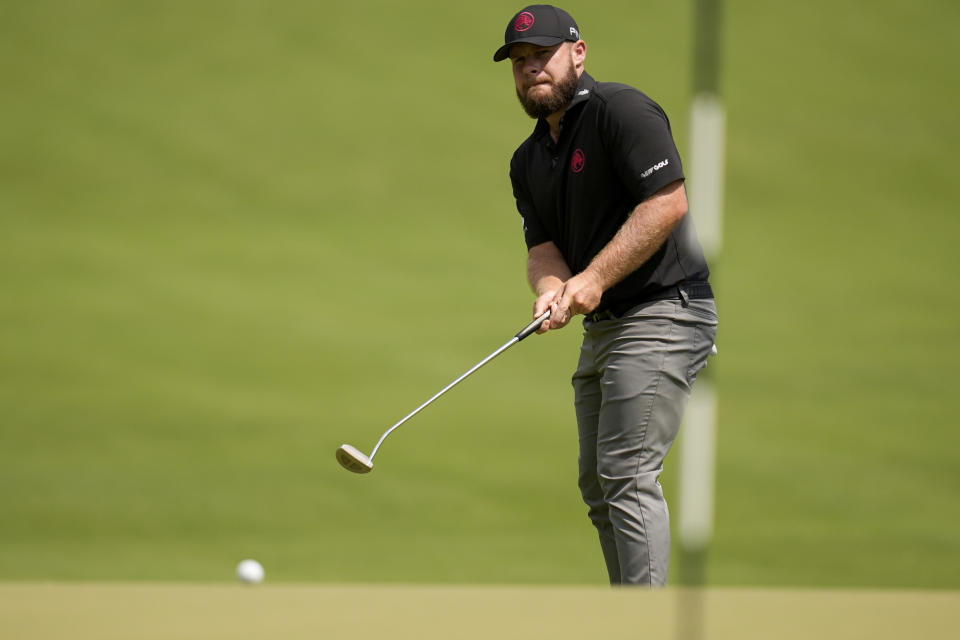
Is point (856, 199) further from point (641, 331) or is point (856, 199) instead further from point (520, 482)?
point (641, 331)

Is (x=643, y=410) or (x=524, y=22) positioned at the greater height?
(x=524, y=22)

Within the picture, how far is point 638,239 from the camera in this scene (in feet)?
7.86

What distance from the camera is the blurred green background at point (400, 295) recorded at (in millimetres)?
5027

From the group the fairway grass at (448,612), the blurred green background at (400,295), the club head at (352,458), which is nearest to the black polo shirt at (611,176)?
the club head at (352,458)

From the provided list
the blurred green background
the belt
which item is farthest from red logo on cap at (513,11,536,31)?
the blurred green background

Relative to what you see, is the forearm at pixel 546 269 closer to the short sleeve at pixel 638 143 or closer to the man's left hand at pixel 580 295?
the man's left hand at pixel 580 295

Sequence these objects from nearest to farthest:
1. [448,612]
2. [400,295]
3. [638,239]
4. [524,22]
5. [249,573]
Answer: [448,612] < [638,239] < [524,22] < [249,573] < [400,295]

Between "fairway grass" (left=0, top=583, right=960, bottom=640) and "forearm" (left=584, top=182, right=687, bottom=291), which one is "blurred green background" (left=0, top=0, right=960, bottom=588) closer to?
"forearm" (left=584, top=182, right=687, bottom=291)

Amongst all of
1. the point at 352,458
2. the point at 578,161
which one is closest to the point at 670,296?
the point at 578,161

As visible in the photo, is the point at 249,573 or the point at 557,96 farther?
the point at 249,573

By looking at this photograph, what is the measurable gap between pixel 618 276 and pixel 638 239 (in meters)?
0.09

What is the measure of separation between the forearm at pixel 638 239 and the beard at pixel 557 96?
34 centimetres

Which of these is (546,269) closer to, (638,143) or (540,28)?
(638,143)

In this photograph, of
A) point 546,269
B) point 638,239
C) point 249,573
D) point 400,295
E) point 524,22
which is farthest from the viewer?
point 400,295
